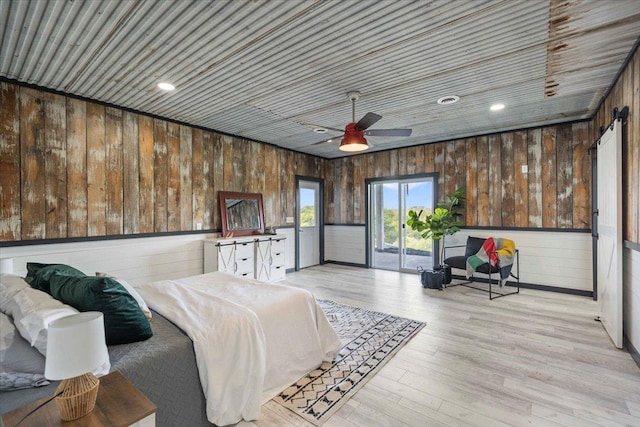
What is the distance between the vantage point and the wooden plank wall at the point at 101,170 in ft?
10.5

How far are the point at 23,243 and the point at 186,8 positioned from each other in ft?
10.2

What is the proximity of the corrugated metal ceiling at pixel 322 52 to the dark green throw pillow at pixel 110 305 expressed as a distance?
1.92 m

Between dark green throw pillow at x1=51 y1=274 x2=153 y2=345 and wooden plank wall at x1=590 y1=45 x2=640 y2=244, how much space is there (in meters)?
4.01

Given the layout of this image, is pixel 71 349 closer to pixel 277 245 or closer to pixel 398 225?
pixel 277 245

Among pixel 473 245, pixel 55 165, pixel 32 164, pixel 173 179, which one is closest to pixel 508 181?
pixel 473 245

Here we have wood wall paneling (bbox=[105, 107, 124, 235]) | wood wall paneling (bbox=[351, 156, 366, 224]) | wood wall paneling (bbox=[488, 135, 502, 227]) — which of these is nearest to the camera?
wood wall paneling (bbox=[105, 107, 124, 235])

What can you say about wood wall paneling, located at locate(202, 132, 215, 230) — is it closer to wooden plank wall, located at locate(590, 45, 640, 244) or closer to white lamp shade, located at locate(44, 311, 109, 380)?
white lamp shade, located at locate(44, 311, 109, 380)

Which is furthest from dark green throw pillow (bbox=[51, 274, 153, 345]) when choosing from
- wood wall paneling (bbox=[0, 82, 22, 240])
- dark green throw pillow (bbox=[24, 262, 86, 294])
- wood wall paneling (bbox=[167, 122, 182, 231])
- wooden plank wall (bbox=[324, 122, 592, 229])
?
wooden plank wall (bbox=[324, 122, 592, 229])

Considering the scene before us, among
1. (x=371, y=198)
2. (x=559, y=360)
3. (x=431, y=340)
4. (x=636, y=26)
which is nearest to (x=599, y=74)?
(x=636, y=26)

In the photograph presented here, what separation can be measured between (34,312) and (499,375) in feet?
10.5

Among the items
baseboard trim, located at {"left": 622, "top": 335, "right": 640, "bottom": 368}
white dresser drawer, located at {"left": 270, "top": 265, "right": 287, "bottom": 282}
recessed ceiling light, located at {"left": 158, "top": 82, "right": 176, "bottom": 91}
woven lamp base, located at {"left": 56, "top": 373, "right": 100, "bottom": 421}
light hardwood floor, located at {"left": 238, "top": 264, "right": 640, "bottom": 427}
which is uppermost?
recessed ceiling light, located at {"left": 158, "top": 82, "right": 176, "bottom": 91}

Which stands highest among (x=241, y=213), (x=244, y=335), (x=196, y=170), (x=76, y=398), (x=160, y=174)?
(x=196, y=170)

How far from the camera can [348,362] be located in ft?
8.80

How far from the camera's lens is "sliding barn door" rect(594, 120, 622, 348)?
9.64ft
